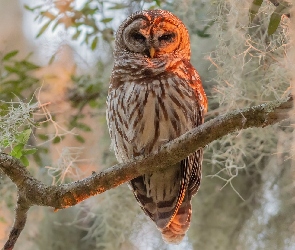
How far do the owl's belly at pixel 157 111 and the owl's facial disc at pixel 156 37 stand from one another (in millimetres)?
110

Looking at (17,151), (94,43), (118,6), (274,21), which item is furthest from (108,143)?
(274,21)

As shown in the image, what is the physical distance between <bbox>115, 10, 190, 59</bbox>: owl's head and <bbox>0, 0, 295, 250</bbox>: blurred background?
84 millimetres

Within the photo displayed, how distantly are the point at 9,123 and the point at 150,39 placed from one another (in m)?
0.39

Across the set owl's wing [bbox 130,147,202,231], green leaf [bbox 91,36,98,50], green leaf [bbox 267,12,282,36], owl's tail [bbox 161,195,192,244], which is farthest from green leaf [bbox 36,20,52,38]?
green leaf [bbox 267,12,282,36]

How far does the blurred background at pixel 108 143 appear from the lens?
1293 millimetres

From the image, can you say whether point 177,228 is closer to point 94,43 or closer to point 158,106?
point 158,106

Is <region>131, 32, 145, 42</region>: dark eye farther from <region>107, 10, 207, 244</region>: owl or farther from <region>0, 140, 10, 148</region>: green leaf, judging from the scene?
<region>0, 140, 10, 148</region>: green leaf

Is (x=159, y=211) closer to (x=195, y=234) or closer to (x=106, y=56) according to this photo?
(x=195, y=234)

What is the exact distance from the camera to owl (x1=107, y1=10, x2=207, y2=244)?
113cm

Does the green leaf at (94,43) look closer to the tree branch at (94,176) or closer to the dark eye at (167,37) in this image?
the dark eye at (167,37)

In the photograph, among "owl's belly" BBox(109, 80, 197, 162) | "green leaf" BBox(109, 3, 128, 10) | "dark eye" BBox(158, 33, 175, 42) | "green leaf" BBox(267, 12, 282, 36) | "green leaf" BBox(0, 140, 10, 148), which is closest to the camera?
"green leaf" BBox(267, 12, 282, 36)

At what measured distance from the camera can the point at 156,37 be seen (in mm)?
1220

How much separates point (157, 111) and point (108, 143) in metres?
0.51

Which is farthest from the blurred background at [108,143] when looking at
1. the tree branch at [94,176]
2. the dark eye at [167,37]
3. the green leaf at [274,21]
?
the green leaf at [274,21]
